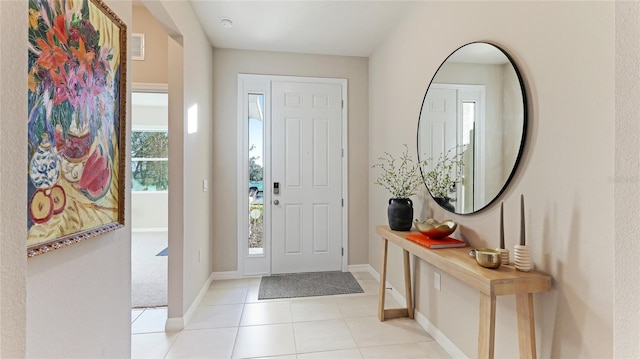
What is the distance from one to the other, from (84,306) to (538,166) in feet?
6.63

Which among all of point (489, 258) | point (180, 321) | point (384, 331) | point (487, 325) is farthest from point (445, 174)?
point (180, 321)

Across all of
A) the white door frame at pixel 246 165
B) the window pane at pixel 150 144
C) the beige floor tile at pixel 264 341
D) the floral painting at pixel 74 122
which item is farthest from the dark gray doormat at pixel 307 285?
the window pane at pixel 150 144

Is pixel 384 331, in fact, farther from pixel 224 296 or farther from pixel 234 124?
pixel 234 124

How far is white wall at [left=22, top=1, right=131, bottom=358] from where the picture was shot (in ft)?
2.83

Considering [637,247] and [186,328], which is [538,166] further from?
[186,328]

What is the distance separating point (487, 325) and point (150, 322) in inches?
97.5

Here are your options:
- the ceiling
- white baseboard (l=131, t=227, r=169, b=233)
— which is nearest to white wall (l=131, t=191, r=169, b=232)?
white baseboard (l=131, t=227, r=169, b=233)

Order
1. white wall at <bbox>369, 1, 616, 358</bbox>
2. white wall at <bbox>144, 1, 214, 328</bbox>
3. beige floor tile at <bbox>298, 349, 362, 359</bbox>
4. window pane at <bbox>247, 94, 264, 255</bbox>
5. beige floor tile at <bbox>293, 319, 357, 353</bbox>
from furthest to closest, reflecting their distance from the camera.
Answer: window pane at <bbox>247, 94, 264, 255</bbox> → white wall at <bbox>144, 1, 214, 328</bbox> → beige floor tile at <bbox>293, 319, 357, 353</bbox> → beige floor tile at <bbox>298, 349, 362, 359</bbox> → white wall at <bbox>369, 1, 616, 358</bbox>

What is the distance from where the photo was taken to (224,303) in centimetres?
263

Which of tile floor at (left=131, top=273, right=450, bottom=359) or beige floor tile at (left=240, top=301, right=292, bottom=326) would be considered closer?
tile floor at (left=131, top=273, right=450, bottom=359)

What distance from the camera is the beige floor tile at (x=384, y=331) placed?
202cm

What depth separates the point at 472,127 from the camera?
170 centimetres

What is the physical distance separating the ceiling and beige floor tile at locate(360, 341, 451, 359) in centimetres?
279

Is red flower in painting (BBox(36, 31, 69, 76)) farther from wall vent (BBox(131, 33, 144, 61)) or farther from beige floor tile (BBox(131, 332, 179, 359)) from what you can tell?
wall vent (BBox(131, 33, 144, 61))
